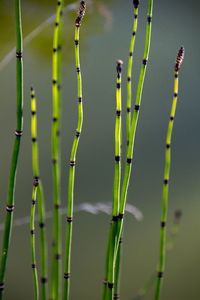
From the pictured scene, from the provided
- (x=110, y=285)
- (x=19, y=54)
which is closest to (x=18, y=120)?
(x=19, y=54)

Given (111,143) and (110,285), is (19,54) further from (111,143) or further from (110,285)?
(111,143)

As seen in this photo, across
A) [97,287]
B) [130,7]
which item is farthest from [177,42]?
[97,287]

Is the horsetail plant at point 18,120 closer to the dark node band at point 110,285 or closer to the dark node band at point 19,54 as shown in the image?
the dark node band at point 19,54

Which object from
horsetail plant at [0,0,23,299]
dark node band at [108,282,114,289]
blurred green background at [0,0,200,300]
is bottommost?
dark node band at [108,282,114,289]

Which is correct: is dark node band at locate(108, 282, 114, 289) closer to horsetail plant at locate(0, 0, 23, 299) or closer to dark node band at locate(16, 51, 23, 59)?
horsetail plant at locate(0, 0, 23, 299)

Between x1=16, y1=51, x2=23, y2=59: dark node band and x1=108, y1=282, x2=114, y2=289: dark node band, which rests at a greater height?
x1=16, y1=51, x2=23, y2=59: dark node band

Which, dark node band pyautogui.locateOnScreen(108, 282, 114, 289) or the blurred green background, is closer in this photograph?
dark node band pyautogui.locateOnScreen(108, 282, 114, 289)

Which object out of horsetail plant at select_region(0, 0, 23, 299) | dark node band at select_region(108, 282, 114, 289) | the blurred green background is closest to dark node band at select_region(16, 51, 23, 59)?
horsetail plant at select_region(0, 0, 23, 299)

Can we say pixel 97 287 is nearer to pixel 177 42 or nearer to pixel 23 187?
pixel 23 187
